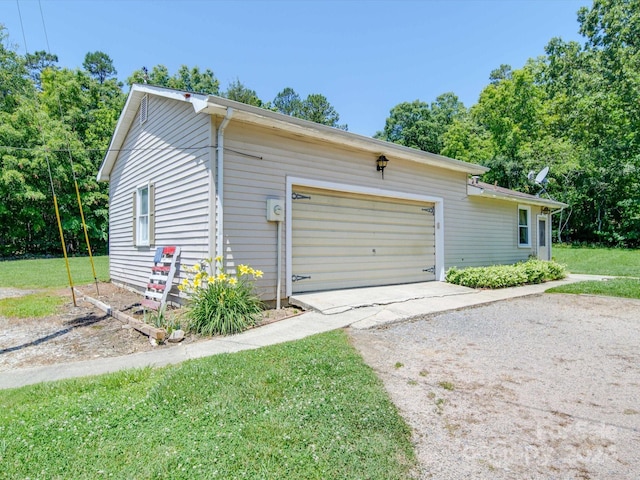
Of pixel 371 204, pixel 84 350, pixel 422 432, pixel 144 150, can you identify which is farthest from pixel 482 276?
pixel 144 150

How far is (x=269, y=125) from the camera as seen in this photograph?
5.80 metres

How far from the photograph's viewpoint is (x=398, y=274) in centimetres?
827

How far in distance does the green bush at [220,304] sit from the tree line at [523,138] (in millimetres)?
15626

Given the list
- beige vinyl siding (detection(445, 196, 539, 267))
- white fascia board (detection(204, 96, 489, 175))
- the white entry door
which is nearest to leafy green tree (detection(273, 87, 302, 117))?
the white entry door

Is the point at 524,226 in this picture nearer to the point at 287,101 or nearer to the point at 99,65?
the point at 287,101

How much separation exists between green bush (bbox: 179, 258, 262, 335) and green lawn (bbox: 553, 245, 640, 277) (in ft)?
38.8

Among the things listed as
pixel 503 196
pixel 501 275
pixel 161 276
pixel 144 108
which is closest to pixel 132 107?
pixel 144 108

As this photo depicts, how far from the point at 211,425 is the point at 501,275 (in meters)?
7.84

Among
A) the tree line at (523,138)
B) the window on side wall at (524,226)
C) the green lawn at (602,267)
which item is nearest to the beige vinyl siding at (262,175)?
the green lawn at (602,267)

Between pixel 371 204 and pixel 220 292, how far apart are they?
13.2 feet

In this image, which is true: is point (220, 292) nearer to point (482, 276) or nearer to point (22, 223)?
point (482, 276)

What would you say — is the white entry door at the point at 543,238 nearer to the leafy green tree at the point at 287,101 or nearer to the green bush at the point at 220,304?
the green bush at the point at 220,304

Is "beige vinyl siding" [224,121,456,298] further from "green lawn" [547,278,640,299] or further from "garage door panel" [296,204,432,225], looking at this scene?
"green lawn" [547,278,640,299]

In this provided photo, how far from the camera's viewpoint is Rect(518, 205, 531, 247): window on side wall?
1205 centimetres
